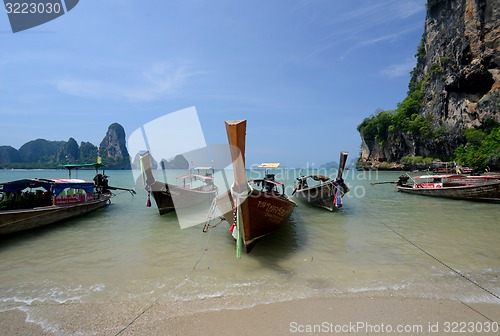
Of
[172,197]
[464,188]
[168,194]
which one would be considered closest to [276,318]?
[168,194]

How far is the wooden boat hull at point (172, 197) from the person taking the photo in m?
14.0

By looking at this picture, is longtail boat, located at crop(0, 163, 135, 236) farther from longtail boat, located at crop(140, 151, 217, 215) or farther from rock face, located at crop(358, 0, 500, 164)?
rock face, located at crop(358, 0, 500, 164)

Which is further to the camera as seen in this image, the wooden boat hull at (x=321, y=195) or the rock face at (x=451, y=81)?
the rock face at (x=451, y=81)

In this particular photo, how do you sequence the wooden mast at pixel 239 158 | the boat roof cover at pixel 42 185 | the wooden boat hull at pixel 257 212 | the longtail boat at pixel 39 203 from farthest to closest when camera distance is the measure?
the boat roof cover at pixel 42 185, the longtail boat at pixel 39 203, the wooden boat hull at pixel 257 212, the wooden mast at pixel 239 158

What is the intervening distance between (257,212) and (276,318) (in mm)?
3371

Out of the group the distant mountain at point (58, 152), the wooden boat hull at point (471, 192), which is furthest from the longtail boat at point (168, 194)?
the distant mountain at point (58, 152)

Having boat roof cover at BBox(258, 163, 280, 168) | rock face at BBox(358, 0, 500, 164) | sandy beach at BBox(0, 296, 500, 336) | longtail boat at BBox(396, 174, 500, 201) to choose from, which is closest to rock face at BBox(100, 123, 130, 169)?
rock face at BBox(358, 0, 500, 164)

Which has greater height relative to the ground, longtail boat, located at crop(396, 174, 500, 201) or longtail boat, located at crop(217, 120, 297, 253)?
longtail boat, located at crop(217, 120, 297, 253)

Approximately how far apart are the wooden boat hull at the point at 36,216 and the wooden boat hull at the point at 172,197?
14.4ft

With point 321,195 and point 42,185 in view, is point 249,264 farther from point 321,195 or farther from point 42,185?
point 42,185

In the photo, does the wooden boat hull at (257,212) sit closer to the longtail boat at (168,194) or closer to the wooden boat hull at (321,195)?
the wooden boat hull at (321,195)

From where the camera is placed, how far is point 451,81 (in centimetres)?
4744

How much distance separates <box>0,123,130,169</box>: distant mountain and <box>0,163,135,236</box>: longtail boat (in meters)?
129

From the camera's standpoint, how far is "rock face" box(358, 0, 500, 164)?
136 ft
